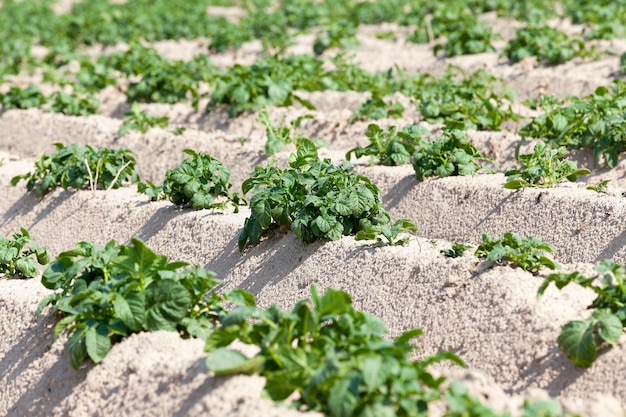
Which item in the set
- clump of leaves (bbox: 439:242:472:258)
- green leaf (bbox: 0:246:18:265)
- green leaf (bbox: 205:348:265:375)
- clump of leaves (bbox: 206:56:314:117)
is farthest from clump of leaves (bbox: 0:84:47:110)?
green leaf (bbox: 205:348:265:375)

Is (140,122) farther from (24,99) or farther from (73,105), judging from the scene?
(24,99)

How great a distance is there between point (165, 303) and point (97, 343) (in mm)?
381

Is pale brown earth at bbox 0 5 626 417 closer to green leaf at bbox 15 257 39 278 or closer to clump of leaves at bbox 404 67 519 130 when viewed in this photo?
green leaf at bbox 15 257 39 278

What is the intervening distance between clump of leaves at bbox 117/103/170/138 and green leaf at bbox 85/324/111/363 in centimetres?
503

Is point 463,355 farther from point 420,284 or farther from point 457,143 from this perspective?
point 457,143

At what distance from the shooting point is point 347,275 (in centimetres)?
580

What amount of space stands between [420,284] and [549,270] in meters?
0.73

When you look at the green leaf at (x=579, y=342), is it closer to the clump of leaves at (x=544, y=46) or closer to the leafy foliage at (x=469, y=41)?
the clump of leaves at (x=544, y=46)

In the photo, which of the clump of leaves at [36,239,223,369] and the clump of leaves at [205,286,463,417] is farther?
the clump of leaves at [36,239,223,369]

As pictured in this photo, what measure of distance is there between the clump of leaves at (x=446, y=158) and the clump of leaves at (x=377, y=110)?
185cm

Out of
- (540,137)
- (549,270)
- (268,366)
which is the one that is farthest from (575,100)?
(268,366)

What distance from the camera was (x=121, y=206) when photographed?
7582 millimetres

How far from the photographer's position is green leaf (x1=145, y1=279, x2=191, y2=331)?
15.4 feet

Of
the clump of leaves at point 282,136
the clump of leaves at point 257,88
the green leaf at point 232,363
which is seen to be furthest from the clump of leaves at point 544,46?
the green leaf at point 232,363
